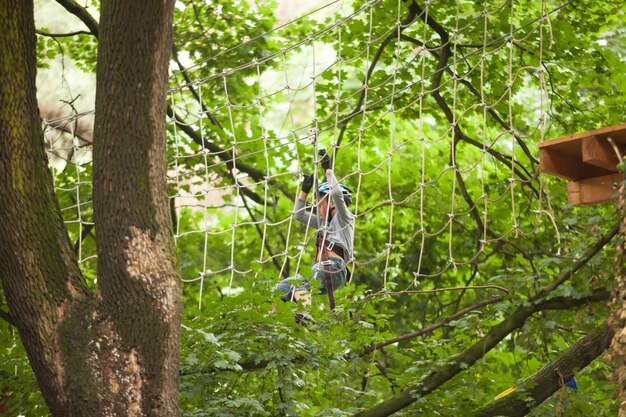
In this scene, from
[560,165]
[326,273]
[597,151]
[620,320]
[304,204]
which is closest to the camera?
[620,320]

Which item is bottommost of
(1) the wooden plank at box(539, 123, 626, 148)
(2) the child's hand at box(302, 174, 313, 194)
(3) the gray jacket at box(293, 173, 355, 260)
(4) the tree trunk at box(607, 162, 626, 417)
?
(4) the tree trunk at box(607, 162, 626, 417)

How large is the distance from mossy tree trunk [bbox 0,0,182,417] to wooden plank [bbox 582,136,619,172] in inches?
54.1

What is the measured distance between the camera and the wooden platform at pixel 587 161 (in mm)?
3289

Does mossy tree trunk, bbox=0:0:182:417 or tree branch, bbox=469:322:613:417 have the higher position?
Answer: mossy tree trunk, bbox=0:0:182:417

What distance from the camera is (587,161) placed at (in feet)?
10.9

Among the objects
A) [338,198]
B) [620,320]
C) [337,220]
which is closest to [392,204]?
[338,198]

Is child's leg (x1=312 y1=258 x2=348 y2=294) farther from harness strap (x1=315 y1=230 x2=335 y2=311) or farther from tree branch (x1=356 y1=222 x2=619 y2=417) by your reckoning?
tree branch (x1=356 y1=222 x2=619 y2=417)

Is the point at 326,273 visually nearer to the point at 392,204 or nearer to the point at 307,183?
the point at 307,183

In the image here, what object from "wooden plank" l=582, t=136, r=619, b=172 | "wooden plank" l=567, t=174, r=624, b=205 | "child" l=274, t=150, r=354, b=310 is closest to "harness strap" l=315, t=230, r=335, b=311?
"child" l=274, t=150, r=354, b=310

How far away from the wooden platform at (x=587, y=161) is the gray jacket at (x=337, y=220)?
4.34 feet

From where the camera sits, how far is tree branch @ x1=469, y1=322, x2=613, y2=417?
4.29m

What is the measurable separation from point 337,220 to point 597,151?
6.21ft

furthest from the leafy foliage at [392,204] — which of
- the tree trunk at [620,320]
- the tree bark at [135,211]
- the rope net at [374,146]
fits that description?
the tree trunk at [620,320]

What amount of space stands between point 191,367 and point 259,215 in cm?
479
